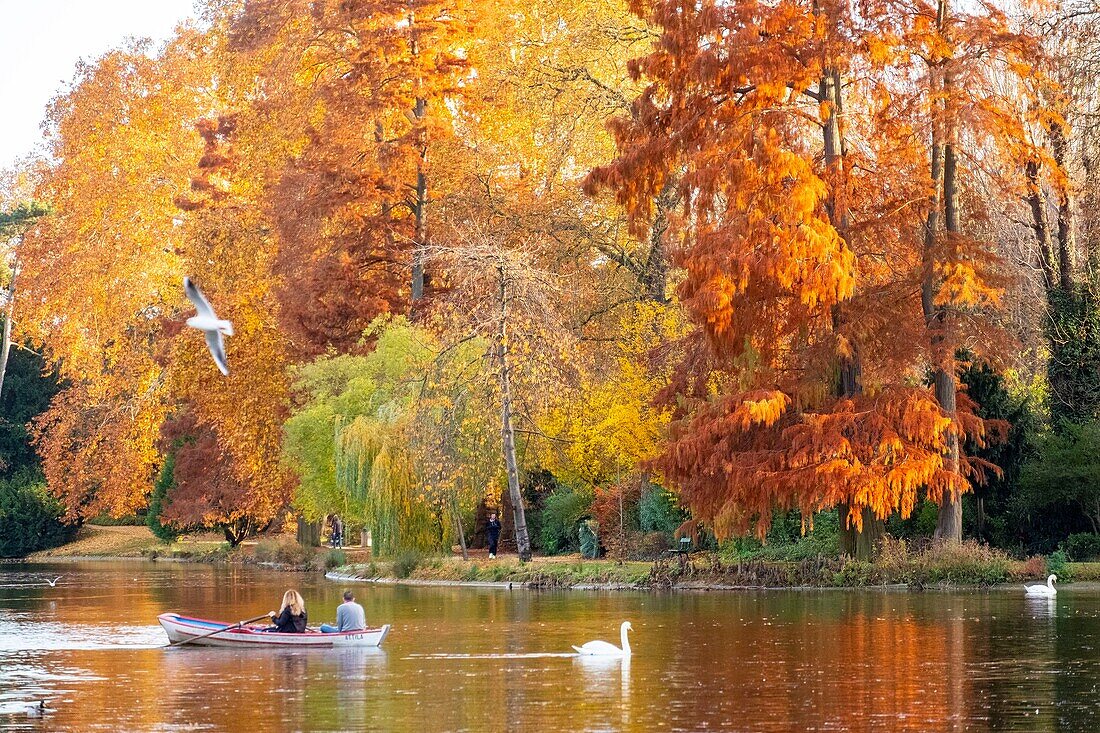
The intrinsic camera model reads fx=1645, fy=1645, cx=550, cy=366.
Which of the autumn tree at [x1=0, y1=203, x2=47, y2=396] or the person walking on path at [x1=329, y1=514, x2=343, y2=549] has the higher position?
the autumn tree at [x1=0, y1=203, x2=47, y2=396]

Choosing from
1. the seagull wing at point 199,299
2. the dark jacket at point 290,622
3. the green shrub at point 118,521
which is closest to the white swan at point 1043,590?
the dark jacket at point 290,622

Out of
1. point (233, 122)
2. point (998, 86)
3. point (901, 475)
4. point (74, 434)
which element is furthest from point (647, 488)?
point (74, 434)

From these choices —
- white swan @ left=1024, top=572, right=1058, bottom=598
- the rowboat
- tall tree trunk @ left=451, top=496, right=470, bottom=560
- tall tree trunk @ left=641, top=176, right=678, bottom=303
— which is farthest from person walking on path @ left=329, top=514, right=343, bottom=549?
white swan @ left=1024, top=572, right=1058, bottom=598

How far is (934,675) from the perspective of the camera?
795 inches

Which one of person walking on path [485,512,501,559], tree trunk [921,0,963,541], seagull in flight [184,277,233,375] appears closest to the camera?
seagull in flight [184,277,233,375]

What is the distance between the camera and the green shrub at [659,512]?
136 feet

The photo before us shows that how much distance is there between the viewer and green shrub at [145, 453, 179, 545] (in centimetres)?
6631

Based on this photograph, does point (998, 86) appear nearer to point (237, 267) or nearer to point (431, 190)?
point (431, 190)

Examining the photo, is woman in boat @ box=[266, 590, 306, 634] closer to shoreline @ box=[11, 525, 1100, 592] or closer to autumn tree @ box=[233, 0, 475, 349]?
shoreline @ box=[11, 525, 1100, 592]

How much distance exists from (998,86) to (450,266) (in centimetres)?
1508

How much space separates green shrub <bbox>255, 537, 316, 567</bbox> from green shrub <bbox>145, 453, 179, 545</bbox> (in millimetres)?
7139

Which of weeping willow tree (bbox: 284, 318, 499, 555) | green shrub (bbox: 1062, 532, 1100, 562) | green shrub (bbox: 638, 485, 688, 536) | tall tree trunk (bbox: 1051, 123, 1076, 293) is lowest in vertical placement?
green shrub (bbox: 1062, 532, 1100, 562)

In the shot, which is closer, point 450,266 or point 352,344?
point 450,266

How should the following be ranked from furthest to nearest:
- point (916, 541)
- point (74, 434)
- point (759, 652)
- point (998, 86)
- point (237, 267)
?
point (74, 434)
point (237, 267)
point (998, 86)
point (916, 541)
point (759, 652)
